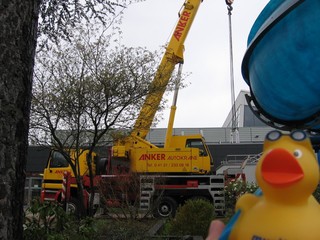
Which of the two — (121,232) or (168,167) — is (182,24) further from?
(121,232)

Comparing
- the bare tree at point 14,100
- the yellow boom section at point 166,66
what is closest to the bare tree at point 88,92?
the yellow boom section at point 166,66

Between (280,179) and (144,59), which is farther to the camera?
(144,59)

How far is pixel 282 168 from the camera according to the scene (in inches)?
69.7

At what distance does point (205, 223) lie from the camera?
8.38m

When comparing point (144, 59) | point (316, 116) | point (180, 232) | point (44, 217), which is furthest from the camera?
point (144, 59)

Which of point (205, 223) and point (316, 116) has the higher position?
point (316, 116)

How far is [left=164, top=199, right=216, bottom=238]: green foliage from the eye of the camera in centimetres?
820

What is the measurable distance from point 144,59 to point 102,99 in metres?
1.86

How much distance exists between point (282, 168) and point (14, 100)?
1766mm

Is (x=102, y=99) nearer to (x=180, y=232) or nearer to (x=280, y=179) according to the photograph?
(x=180, y=232)

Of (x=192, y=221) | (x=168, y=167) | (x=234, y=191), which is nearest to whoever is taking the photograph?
(x=192, y=221)

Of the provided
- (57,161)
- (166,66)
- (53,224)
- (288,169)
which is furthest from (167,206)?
(288,169)

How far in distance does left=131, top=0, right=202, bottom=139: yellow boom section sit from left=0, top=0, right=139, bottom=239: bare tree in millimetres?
9614

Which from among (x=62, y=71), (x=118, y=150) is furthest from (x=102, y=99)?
(x=118, y=150)
